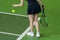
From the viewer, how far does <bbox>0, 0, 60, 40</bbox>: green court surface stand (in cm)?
469

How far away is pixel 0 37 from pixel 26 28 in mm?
622

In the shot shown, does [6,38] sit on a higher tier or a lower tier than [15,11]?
lower

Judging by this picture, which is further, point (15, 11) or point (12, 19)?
point (15, 11)

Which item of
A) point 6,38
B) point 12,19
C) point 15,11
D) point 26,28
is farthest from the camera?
point 15,11

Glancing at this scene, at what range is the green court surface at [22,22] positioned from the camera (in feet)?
15.4

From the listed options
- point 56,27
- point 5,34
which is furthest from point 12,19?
point 56,27

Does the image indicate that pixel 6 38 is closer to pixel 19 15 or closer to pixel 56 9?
pixel 19 15

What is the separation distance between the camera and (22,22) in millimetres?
5164

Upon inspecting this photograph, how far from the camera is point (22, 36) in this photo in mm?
4664

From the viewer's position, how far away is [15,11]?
5656 mm

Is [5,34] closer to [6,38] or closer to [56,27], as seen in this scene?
[6,38]

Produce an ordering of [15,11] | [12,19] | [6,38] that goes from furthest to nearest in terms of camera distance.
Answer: [15,11] < [12,19] < [6,38]

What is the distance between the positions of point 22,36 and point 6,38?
322 millimetres

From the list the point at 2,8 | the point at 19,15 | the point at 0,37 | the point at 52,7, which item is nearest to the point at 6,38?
the point at 0,37
